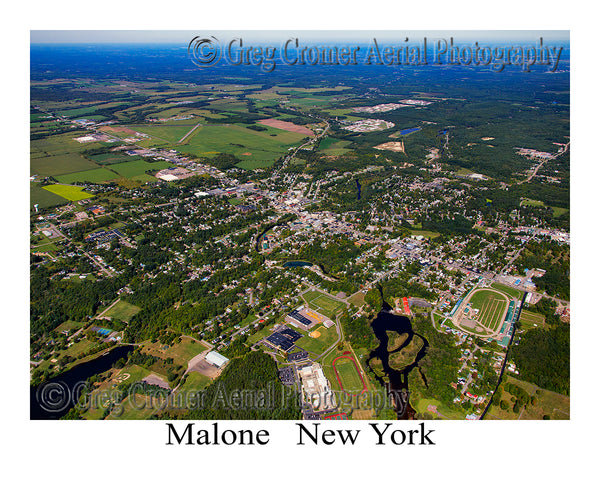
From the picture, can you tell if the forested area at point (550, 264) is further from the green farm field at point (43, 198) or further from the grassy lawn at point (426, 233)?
the green farm field at point (43, 198)

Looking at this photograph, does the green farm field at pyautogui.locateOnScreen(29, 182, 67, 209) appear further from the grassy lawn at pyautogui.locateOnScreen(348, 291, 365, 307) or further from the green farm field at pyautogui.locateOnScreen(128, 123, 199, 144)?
the grassy lawn at pyautogui.locateOnScreen(348, 291, 365, 307)

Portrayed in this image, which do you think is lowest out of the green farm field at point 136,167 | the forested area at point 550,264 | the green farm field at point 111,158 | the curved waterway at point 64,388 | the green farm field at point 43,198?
the curved waterway at point 64,388

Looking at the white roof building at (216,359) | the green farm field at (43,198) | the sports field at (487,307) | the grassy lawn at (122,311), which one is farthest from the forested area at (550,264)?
the green farm field at (43,198)

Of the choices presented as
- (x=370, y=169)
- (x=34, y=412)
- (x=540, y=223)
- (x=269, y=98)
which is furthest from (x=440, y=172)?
(x=269, y=98)

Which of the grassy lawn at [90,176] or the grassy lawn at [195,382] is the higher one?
the grassy lawn at [90,176]

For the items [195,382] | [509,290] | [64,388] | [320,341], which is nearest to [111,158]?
[64,388]

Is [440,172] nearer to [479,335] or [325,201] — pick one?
[325,201]
